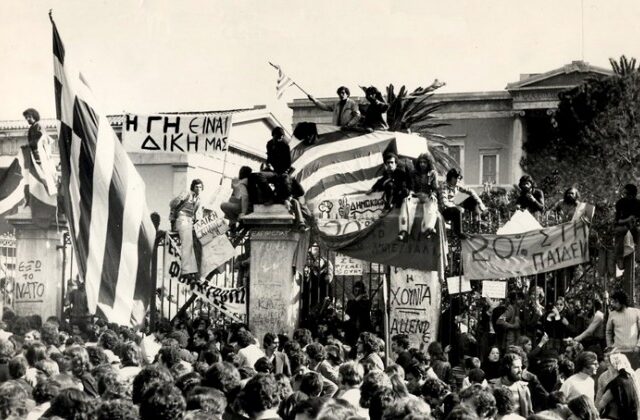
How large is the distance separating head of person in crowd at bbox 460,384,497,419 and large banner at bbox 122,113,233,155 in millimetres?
9375

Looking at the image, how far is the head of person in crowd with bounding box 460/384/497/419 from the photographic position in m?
7.92

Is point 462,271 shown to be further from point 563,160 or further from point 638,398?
point 563,160

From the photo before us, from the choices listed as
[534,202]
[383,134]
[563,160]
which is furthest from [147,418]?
[563,160]

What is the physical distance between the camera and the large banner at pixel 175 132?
16.6 metres

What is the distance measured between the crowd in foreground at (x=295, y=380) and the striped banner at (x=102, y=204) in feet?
1.94

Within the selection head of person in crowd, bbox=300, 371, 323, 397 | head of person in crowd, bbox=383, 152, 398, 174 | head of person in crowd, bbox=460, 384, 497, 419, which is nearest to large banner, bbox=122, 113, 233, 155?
head of person in crowd, bbox=383, 152, 398, 174

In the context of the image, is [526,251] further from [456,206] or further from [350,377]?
[350,377]

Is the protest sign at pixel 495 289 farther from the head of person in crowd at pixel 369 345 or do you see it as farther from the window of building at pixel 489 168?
the window of building at pixel 489 168

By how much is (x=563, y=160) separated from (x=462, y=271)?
109 feet

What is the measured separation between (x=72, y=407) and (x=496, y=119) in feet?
160

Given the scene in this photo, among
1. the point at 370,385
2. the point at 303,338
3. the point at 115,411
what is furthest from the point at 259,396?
the point at 303,338

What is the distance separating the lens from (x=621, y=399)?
33.2 feet

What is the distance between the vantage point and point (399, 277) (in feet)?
51.4

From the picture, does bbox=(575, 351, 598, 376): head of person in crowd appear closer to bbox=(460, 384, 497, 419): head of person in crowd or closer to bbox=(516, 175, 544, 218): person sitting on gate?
bbox=(460, 384, 497, 419): head of person in crowd
